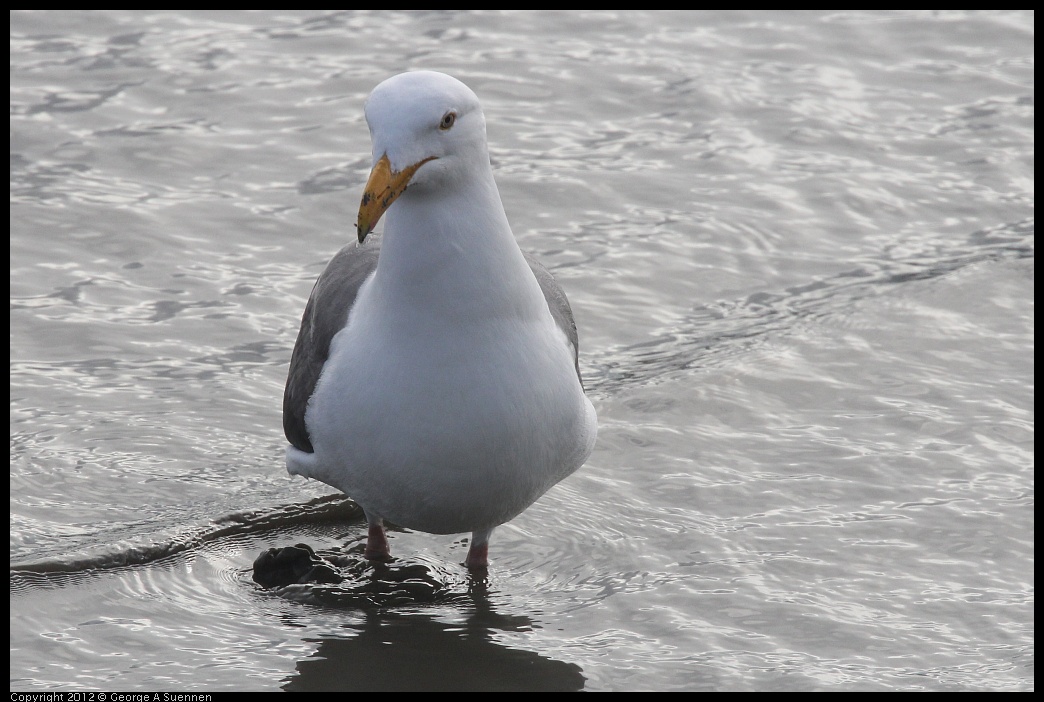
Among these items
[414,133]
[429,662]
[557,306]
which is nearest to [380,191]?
[414,133]

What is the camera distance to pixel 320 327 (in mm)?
5691

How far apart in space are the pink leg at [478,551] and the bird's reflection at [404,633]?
1.9 inches

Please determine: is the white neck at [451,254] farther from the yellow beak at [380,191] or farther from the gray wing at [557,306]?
the gray wing at [557,306]

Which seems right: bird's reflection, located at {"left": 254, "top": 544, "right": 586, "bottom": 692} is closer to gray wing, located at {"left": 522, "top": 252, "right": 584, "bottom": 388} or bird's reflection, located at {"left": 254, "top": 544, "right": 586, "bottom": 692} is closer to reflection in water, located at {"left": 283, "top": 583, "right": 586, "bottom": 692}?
reflection in water, located at {"left": 283, "top": 583, "right": 586, "bottom": 692}

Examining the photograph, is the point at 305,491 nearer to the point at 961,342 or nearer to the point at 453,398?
the point at 453,398

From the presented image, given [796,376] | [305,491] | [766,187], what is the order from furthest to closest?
1. [766,187]
2. [796,376]
3. [305,491]

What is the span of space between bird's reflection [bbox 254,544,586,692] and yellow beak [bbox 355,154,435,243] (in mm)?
1795

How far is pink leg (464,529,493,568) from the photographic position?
5914mm

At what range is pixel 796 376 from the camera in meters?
7.77

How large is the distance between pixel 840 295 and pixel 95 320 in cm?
440

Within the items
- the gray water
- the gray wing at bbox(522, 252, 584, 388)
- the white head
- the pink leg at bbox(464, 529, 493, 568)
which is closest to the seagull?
the white head

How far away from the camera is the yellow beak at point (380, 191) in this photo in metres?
4.38

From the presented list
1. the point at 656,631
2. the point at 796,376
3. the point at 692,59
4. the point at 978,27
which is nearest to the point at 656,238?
the point at 796,376

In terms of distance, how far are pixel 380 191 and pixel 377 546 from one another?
83.0 inches
